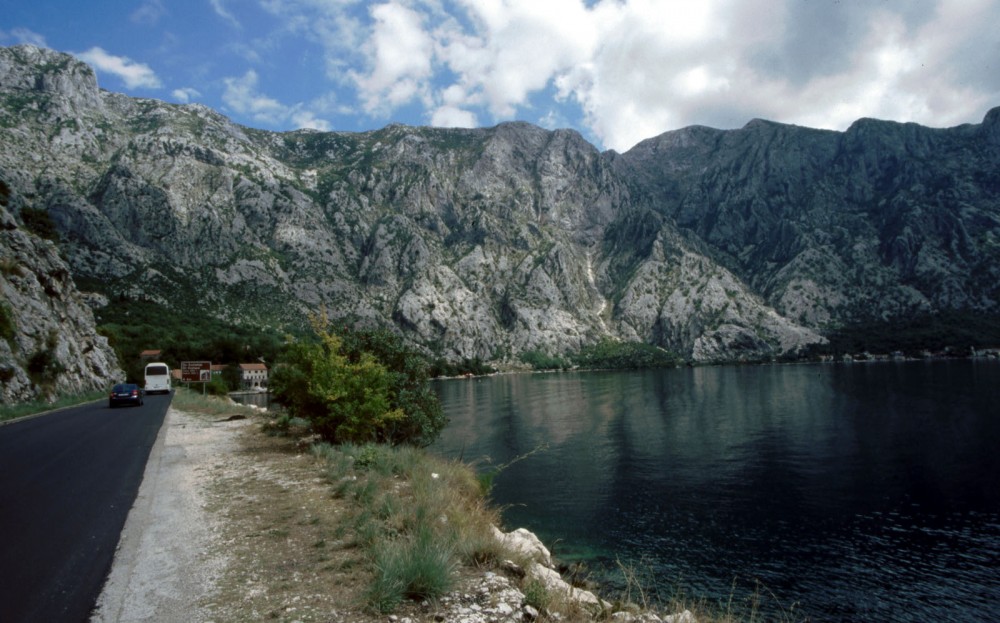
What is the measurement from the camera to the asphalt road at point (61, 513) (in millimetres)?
6086

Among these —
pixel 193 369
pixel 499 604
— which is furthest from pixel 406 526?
pixel 193 369

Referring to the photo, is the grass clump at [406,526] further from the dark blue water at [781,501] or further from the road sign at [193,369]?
the road sign at [193,369]

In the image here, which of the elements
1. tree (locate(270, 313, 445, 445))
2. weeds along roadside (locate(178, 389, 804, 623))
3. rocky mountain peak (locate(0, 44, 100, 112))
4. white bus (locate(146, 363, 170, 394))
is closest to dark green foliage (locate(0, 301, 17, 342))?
white bus (locate(146, 363, 170, 394))

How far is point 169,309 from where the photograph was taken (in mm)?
143250

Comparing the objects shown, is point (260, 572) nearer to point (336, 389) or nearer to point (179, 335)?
point (336, 389)

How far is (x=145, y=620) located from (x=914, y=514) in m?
35.8

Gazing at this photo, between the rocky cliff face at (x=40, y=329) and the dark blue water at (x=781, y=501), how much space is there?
30609mm

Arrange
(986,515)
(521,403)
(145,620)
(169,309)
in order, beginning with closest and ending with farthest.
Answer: (145,620)
(986,515)
(521,403)
(169,309)

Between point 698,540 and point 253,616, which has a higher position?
point 253,616

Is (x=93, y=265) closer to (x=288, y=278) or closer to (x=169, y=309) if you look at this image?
(x=169, y=309)

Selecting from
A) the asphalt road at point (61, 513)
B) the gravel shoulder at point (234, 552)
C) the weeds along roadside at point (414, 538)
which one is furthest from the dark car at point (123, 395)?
the weeds along roadside at point (414, 538)

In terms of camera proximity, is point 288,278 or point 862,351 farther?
point 862,351

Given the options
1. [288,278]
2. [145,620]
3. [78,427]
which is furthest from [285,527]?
[288,278]

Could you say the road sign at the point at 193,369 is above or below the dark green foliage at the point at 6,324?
below
